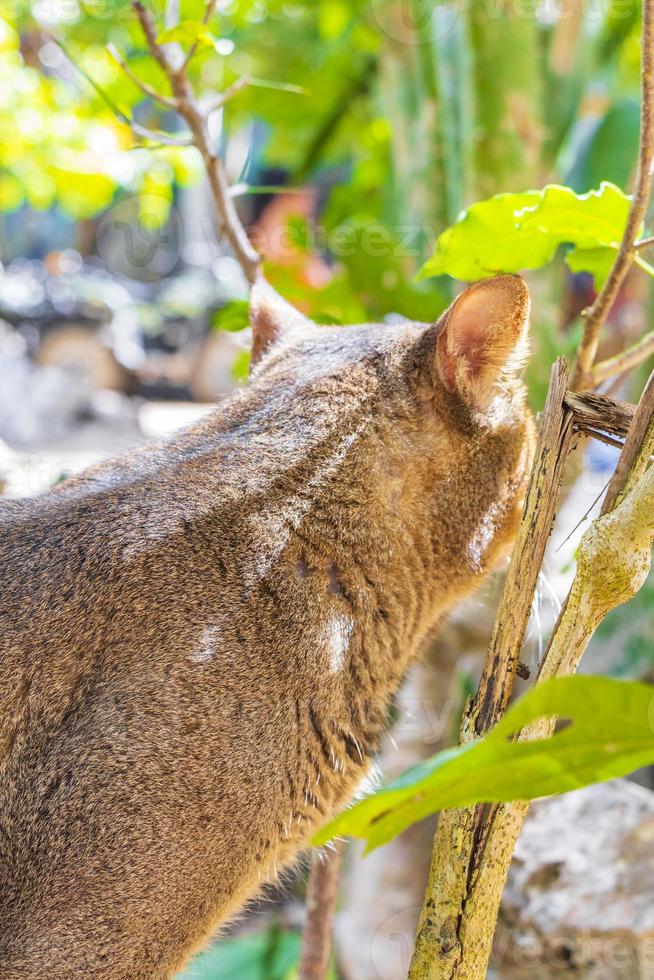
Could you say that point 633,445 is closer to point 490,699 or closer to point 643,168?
point 490,699

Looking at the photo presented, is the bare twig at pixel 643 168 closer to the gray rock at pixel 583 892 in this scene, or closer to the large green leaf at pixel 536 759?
the large green leaf at pixel 536 759

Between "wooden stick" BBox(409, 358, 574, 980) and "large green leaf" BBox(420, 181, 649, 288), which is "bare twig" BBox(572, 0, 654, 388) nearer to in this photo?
"large green leaf" BBox(420, 181, 649, 288)

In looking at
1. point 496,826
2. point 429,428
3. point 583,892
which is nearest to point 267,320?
point 429,428

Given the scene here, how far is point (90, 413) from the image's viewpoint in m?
7.77

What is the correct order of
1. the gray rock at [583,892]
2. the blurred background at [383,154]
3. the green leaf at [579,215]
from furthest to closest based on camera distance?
the blurred background at [383,154] → the gray rock at [583,892] → the green leaf at [579,215]

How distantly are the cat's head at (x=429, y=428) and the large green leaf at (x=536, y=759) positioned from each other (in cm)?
65

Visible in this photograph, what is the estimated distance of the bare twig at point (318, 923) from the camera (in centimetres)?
185

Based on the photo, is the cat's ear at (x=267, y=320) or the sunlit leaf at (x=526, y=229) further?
the cat's ear at (x=267, y=320)

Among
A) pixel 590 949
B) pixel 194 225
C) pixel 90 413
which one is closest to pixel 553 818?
pixel 590 949

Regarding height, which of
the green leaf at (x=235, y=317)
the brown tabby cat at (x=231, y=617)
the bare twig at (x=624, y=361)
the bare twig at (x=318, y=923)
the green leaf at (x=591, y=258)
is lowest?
the bare twig at (x=318, y=923)

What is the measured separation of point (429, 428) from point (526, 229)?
12.1 inches

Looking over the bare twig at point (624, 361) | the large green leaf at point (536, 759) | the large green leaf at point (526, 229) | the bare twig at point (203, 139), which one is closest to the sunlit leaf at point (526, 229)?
the large green leaf at point (526, 229)

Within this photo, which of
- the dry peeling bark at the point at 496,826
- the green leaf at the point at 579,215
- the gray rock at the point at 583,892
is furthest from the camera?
the gray rock at the point at 583,892

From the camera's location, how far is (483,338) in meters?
1.39
